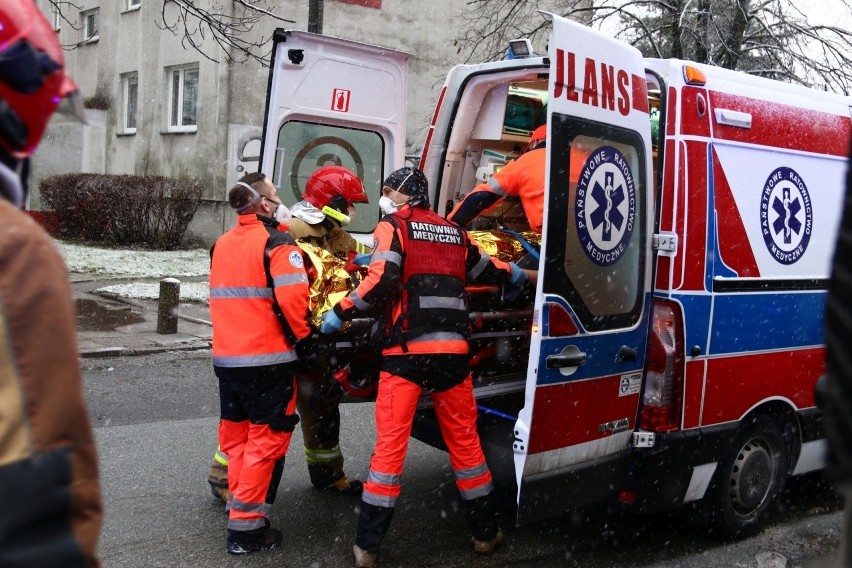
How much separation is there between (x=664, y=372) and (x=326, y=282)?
1.79 m

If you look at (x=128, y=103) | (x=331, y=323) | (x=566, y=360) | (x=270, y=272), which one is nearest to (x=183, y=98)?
(x=128, y=103)

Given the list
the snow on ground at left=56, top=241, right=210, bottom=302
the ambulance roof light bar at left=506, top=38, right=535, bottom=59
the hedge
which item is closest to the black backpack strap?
the ambulance roof light bar at left=506, top=38, right=535, bottom=59

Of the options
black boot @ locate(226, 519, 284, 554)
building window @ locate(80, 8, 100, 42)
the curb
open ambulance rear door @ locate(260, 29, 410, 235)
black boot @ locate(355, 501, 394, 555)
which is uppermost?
building window @ locate(80, 8, 100, 42)

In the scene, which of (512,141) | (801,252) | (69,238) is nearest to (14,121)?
(801,252)

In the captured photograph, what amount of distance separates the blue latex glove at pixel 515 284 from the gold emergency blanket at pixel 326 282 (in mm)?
830

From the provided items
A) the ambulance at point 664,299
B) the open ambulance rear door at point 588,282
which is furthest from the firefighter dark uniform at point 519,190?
the open ambulance rear door at point 588,282

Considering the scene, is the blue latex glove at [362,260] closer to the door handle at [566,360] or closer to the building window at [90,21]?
the door handle at [566,360]

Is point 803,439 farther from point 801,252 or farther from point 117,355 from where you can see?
point 117,355

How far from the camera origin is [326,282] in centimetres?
470

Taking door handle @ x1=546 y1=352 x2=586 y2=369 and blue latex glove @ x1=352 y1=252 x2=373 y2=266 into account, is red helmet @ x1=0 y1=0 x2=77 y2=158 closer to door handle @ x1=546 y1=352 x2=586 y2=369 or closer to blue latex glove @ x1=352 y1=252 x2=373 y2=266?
door handle @ x1=546 y1=352 x2=586 y2=369

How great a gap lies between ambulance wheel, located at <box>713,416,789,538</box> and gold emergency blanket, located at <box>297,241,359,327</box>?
217 cm

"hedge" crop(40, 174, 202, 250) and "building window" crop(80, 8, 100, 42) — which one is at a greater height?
"building window" crop(80, 8, 100, 42)

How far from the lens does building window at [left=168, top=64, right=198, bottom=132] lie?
20.2 metres

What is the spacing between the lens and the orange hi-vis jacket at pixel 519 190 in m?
4.85
